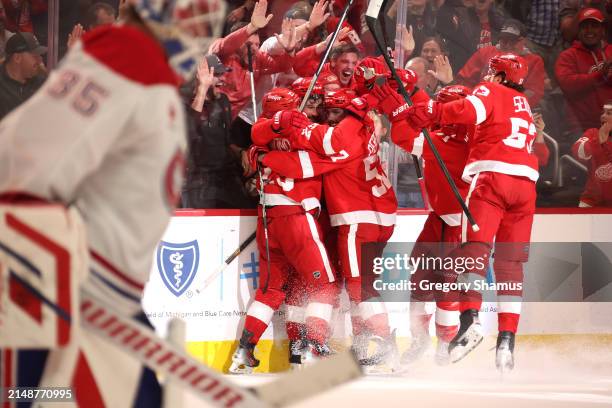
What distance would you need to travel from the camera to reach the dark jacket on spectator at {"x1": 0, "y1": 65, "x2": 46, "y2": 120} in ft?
16.3

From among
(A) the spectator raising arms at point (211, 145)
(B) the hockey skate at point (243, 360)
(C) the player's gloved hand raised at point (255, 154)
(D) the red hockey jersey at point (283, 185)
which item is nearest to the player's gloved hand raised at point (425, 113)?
(D) the red hockey jersey at point (283, 185)

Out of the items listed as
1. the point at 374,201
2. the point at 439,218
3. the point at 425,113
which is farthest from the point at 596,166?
the point at 374,201

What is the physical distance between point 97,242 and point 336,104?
3.42 m

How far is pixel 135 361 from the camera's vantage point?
1681mm

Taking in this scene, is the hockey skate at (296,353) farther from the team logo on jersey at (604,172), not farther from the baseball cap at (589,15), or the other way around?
the baseball cap at (589,15)

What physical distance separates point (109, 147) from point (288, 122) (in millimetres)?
3262

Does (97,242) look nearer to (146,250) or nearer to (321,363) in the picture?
(146,250)

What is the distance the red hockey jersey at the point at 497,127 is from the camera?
471cm

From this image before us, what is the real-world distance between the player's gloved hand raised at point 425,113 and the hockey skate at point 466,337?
1005 mm

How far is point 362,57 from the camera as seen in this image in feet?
17.3

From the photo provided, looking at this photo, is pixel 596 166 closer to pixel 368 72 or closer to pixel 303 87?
pixel 368 72

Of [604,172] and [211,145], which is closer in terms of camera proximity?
[211,145]

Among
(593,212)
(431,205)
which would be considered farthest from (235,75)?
(593,212)

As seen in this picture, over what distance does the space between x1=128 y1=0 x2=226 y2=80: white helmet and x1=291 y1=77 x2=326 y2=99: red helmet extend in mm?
3371
